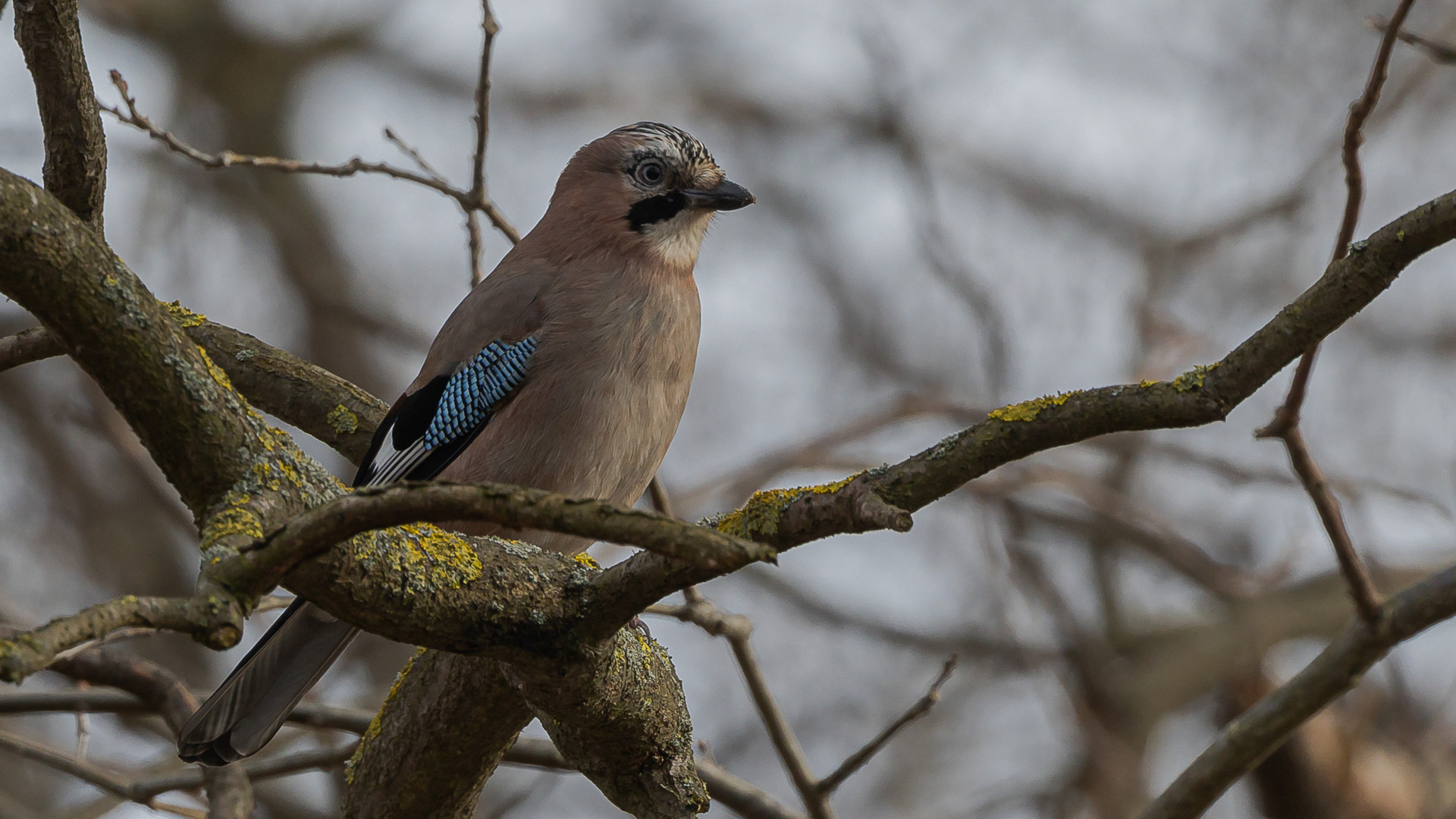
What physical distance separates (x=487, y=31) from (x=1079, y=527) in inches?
228

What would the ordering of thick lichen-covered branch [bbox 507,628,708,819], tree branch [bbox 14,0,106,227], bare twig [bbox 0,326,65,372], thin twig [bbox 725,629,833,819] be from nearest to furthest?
tree branch [bbox 14,0,106,227] < thick lichen-covered branch [bbox 507,628,708,819] < bare twig [bbox 0,326,65,372] < thin twig [bbox 725,629,833,819]

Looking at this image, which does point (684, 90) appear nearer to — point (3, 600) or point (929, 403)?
point (929, 403)

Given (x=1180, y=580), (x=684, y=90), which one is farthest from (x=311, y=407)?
(x=684, y=90)

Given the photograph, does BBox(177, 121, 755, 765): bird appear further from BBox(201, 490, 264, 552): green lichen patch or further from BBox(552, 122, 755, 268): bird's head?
BBox(201, 490, 264, 552): green lichen patch

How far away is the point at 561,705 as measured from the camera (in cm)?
297

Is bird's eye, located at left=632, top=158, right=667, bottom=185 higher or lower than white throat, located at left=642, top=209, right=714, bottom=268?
higher

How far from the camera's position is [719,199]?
203 inches

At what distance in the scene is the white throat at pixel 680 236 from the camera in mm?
Result: 4891

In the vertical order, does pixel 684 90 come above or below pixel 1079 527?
above

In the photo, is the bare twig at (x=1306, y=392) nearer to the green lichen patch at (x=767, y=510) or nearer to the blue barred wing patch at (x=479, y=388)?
the green lichen patch at (x=767, y=510)

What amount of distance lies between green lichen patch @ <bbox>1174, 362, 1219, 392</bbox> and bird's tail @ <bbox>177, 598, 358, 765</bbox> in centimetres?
231

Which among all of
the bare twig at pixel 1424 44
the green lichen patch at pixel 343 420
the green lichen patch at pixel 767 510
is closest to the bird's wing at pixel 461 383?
the green lichen patch at pixel 343 420

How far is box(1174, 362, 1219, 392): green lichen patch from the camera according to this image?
8.18 ft

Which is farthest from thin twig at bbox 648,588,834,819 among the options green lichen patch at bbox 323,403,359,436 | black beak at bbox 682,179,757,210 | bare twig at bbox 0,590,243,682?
bare twig at bbox 0,590,243,682
